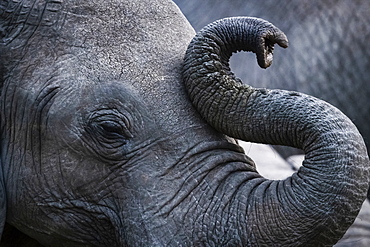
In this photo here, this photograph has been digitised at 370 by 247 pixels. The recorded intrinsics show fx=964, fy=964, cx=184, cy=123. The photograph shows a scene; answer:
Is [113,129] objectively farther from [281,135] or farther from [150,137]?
[281,135]

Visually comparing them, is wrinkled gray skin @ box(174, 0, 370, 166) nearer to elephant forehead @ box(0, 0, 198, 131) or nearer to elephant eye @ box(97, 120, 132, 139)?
elephant forehead @ box(0, 0, 198, 131)

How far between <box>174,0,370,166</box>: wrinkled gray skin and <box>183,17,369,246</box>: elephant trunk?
2.00 m

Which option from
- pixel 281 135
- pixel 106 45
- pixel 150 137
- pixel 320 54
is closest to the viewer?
pixel 281 135

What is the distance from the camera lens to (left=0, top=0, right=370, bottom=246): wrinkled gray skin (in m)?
2.91

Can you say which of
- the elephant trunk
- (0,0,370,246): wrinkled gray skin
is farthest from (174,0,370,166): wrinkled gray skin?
the elephant trunk

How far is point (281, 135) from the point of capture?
9.84 ft

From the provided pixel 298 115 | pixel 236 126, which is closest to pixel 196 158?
pixel 236 126

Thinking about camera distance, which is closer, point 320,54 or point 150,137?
point 150,137

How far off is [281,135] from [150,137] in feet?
1.43

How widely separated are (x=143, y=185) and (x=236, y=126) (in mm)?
354

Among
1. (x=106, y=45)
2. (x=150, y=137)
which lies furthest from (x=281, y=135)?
(x=106, y=45)

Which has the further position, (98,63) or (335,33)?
(335,33)

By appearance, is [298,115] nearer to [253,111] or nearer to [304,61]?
[253,111]

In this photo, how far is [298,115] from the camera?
295 centimetres
